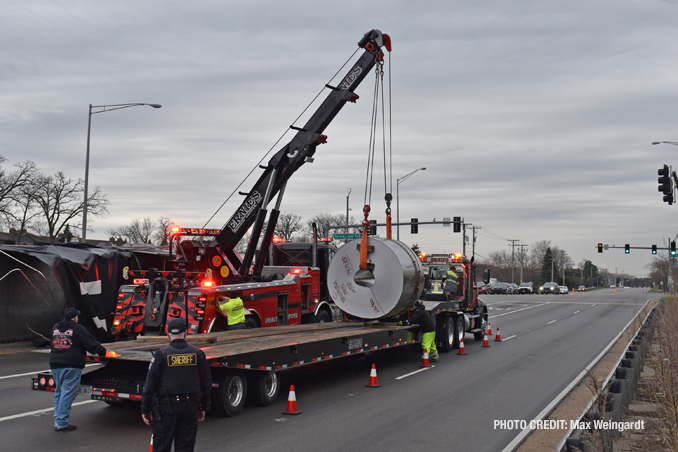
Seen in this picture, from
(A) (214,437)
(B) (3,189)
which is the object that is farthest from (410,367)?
(B) (3,189)

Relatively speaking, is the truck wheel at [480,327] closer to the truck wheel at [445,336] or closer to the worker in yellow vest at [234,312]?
the truck wheel at [445,336]

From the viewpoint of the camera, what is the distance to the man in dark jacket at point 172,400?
19.4ft

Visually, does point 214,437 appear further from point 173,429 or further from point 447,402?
point 447,402

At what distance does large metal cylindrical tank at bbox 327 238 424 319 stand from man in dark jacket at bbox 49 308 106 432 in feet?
25.1

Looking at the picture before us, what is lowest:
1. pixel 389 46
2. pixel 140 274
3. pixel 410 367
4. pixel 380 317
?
Result: pixel 410 367

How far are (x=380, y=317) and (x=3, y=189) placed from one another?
170 feet

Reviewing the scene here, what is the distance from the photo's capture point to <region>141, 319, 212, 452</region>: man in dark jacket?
233 inches

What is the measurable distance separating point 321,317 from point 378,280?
391cm

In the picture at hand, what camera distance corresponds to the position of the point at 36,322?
1827 centimetres

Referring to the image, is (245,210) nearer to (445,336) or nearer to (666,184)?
(445,336)

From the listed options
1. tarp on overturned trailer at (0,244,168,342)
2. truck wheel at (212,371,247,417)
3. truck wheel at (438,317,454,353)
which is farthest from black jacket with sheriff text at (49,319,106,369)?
truck wheel at (438,317,454,353)

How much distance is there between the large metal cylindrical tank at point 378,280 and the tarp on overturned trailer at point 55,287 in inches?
264

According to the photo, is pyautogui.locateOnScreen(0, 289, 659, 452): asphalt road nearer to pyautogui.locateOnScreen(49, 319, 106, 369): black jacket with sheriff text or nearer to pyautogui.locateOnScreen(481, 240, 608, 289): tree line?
pyautogui.locateOnScreen(49, 319, 106, 369): black jacket with sheriff text

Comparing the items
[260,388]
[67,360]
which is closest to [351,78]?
[260,388]
